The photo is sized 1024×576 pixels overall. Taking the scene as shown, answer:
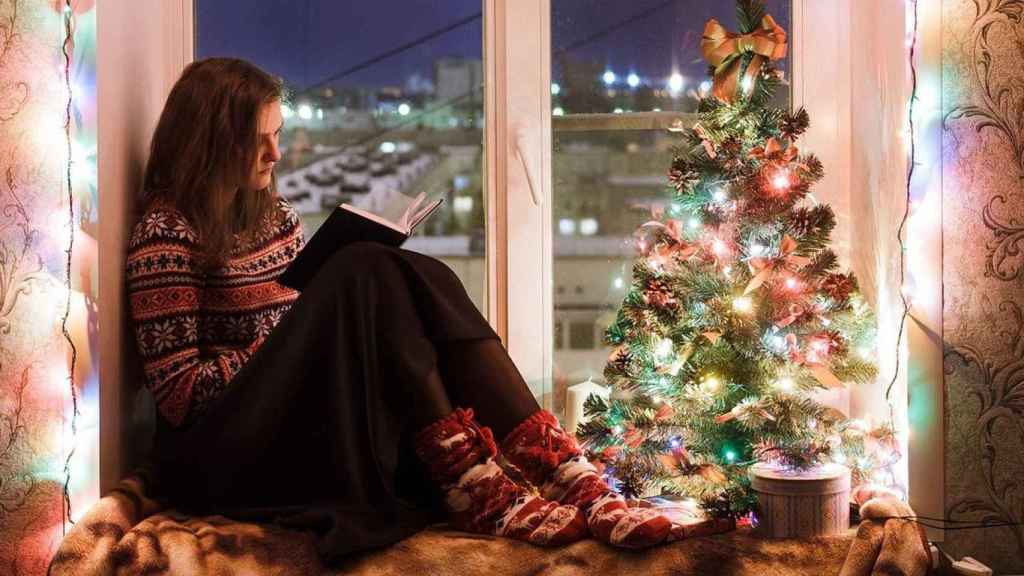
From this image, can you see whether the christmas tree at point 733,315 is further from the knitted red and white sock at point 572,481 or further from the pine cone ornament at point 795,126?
the knitted red and white sock at point 572,481

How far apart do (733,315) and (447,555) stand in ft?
2.37

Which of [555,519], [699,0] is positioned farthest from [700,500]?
[699,0]

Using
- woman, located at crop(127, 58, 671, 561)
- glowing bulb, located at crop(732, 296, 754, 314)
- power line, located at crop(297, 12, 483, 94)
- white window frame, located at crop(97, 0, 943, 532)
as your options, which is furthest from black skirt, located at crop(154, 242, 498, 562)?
power line, located at crop(297, 12, 483, 94)

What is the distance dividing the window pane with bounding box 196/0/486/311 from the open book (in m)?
0.58

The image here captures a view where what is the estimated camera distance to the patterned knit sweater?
181 cm

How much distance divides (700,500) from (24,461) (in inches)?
46.1

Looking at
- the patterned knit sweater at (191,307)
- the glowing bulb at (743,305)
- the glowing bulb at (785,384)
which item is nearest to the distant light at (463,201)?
the patterned knit sweater at (191,307)

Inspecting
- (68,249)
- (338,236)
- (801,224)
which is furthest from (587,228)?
(68,249)

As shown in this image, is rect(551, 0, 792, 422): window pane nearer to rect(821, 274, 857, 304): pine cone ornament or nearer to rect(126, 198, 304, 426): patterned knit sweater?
rect(821, 274, 857, 304): pine cone ornament

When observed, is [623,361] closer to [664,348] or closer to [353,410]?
[664,348]

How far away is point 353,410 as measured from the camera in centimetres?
171

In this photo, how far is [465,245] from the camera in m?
2.44

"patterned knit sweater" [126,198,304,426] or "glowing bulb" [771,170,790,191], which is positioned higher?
"glowing bulb" [771,170,790,191]

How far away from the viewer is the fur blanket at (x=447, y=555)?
5.05ft
